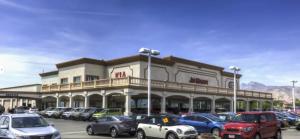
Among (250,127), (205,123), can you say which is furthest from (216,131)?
(250,127)

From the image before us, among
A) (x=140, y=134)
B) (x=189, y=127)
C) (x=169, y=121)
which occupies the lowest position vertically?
(x=140, y=134)

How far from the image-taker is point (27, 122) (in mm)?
15875

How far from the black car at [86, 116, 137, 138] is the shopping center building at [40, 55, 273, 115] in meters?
16.7

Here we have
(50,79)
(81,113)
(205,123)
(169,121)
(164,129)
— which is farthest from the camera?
(50,79)

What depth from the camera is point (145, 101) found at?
5184 centimetres

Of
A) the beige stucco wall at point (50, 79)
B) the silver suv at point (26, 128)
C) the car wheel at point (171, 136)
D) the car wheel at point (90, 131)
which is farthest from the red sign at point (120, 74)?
the silver suv at point (26, 128)

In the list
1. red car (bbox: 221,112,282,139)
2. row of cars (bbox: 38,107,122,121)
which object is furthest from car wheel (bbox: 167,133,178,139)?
row of cars (bbox: 38,107,122,121)

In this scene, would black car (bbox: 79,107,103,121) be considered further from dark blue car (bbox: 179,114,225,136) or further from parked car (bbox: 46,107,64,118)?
dark blue car (bbox: 179,114,225,136)

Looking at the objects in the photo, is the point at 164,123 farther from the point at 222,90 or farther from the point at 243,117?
the point at 222,90

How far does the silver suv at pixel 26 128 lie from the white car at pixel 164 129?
22.7 ft

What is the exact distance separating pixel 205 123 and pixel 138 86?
18313 millimetres

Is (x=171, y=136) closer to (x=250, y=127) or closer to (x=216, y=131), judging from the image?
(x=250, y=127)

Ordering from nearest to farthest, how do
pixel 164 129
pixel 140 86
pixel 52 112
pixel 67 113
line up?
pixel 164 129 < pixel 140 86 < pixel 67 113 < pixel 52 112

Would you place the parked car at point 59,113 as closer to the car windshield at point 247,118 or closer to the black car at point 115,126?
the black car at point 115,126
